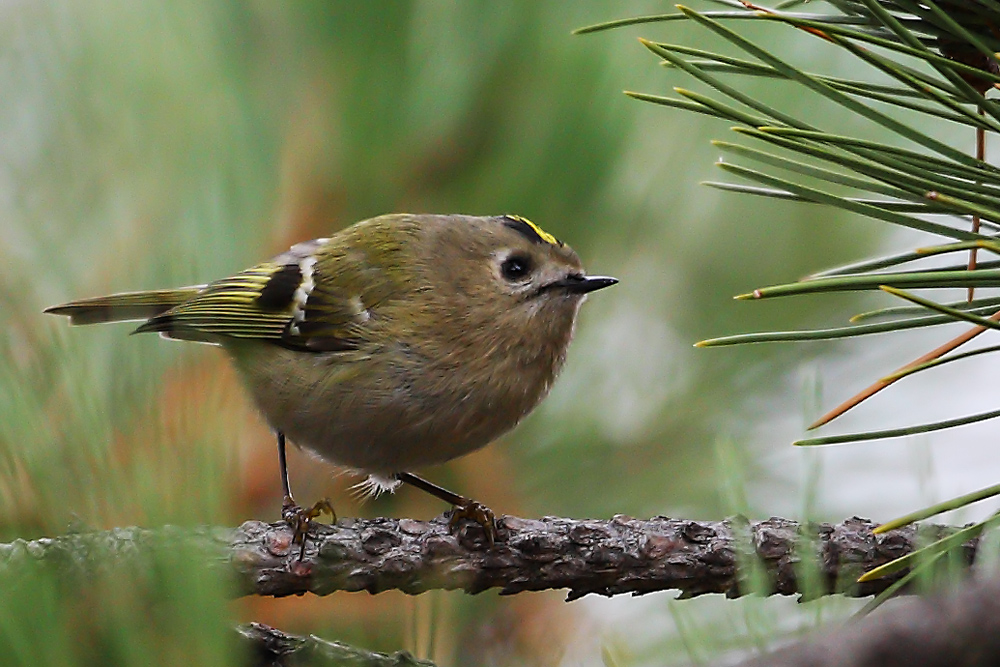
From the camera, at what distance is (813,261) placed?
144 centimetres

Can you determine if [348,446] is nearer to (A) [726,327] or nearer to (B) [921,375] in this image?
(A) [726,327]

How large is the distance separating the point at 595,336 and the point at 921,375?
2.04 feet

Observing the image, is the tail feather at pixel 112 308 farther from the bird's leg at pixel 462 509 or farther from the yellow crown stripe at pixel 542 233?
the yellow crown stripe at pixel 542 233

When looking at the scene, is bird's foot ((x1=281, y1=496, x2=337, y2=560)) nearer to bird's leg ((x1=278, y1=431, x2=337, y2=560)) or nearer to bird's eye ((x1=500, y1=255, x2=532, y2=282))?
bird's leg ((x1=278, y1=431, x2=337, y2=560))

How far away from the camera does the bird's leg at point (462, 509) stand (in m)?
0.97

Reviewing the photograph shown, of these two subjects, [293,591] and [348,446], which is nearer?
[293,591]

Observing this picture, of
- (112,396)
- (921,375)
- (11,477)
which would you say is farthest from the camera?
(921,375)

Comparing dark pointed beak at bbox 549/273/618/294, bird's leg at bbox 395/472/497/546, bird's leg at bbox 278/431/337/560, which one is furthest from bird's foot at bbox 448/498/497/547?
dark pointed beak at bbox 549/273/618/294

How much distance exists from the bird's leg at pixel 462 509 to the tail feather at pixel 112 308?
13.2 inches

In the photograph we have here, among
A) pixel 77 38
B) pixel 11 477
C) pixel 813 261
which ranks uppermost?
pixel 77 38

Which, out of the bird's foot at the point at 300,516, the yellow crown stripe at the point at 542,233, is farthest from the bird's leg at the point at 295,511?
the yellow crown stripe at the point at 542,233

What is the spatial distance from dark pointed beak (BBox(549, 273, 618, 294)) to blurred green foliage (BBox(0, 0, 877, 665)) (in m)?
0.03

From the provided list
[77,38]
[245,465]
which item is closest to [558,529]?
[245,465]

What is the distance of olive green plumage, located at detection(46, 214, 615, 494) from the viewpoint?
1.37 meters
